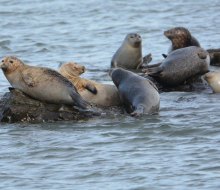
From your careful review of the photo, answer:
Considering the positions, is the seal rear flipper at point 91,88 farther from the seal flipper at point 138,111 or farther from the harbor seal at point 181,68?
the harbor seal at point 181,68

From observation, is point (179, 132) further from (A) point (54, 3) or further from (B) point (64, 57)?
(A) point (54, 3)

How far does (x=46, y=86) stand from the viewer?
943cm

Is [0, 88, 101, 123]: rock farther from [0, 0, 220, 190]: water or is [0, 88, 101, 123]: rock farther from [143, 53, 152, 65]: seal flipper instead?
[143, 53, 152, 65]: seal flipper

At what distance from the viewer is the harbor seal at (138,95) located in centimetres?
952

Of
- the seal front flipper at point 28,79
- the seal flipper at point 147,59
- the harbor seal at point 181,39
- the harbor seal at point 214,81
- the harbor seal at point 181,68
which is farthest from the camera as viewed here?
the seal flipper at point 147,59

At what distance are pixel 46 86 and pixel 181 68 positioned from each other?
2428 millimetres

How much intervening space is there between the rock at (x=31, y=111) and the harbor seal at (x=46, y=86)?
0.22 feet

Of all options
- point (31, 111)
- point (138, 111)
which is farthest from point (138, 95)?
point (31, 111)

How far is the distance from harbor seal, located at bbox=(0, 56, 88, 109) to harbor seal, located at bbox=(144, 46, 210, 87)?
1984mm

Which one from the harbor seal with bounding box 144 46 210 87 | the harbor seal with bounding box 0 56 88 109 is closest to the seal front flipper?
the harbor seal with bounding box 0 56 88 109

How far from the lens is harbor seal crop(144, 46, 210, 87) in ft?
36.9

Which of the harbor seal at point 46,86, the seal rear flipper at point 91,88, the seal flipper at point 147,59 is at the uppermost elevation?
the harbor seal at point 46,86

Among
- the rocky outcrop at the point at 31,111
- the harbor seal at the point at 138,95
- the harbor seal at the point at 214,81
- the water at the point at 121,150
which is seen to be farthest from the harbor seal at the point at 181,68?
the rocky outcrop at the point at 31,111

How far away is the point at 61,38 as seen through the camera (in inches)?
723
